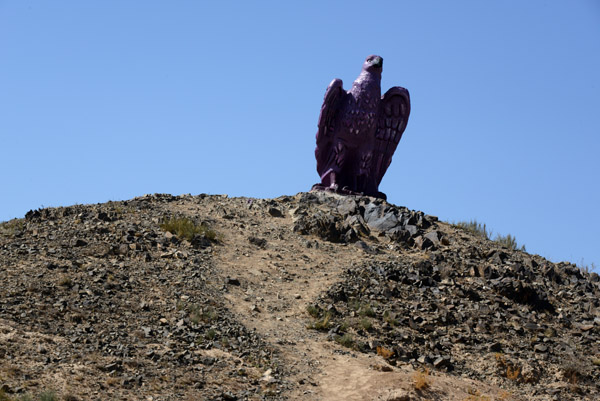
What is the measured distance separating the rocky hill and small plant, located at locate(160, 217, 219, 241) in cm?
4

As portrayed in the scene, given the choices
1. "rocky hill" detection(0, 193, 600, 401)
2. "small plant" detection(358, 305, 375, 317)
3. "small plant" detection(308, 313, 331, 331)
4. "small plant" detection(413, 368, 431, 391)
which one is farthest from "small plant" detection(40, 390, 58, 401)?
"small plant" detection(358, 305, 375, 317)

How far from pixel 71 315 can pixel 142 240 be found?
3.62m

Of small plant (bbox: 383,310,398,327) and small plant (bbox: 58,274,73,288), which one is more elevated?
small plant (bbox: 383,310,398,327)

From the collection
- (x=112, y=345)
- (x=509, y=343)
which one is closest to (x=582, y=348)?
(x=509, y=343)

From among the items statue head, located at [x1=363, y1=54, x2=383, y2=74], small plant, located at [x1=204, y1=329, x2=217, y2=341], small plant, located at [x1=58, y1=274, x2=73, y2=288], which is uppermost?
statue head, located at [x1=363, y1=54, x2=383, y2=74]

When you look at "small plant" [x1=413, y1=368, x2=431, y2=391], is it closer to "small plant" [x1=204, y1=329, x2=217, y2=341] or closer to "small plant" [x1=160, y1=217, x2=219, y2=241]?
"small plant" [x1=204, y1=329, x2=217, y2=341]

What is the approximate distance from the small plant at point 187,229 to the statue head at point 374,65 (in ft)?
18.8

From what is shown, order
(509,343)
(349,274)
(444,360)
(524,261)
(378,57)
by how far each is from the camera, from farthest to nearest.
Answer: (378,57)
(524,261)
(349,274)
(509,343)
(444,360)

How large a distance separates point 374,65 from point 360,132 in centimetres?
163

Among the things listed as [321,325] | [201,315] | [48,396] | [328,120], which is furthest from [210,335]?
[328,120]

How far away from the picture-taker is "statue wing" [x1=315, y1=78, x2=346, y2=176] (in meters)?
20.2

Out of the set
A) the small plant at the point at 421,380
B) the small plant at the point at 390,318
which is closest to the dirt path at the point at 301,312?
the small plant at the point at 421,380

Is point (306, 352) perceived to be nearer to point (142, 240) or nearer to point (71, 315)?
point (71, 315)

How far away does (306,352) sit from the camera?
13461 millimetres
